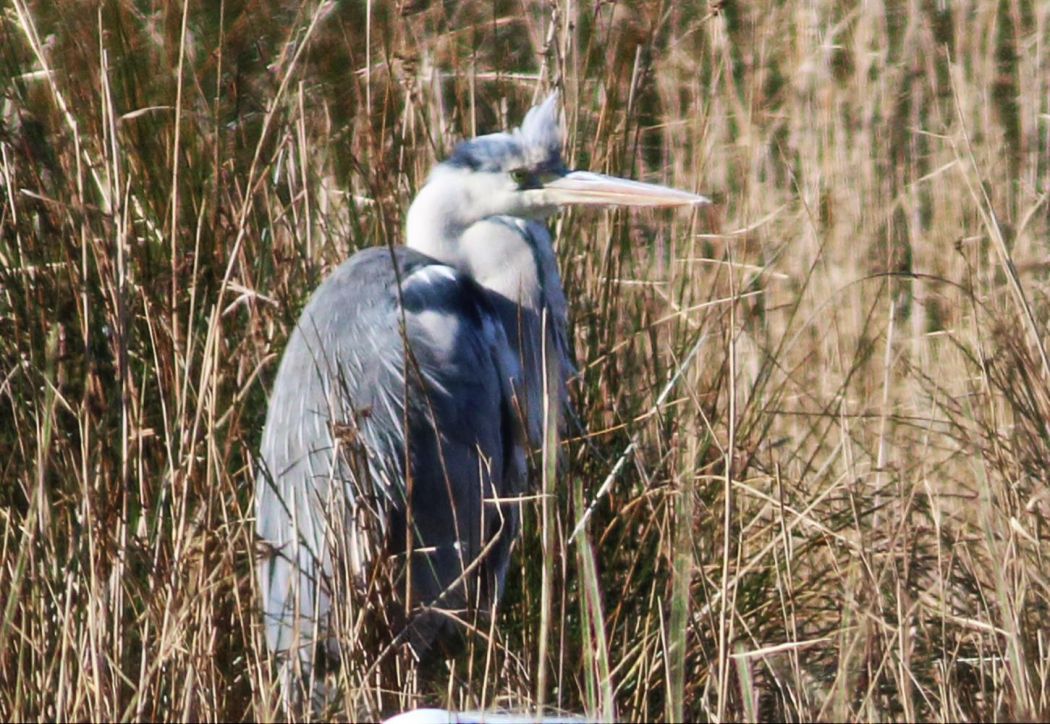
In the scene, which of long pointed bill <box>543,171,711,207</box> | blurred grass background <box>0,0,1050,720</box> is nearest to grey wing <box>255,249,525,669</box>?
blurred grass background <box>0,0,1050,720</box>

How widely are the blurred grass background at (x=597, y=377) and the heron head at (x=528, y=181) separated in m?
0.15

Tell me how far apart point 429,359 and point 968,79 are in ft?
8.71

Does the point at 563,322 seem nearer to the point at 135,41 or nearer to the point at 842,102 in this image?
the point at 135,41

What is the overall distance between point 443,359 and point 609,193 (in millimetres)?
464

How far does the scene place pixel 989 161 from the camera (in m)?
3.75

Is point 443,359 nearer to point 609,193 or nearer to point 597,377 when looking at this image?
point 597,377

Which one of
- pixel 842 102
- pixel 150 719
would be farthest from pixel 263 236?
pixel 842 102

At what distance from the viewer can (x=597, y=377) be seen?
3.26m

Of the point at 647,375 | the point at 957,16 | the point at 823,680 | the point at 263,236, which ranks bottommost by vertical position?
the point at 823,680

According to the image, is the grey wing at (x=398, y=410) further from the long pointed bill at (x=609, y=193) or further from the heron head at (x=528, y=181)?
the long pointed bill at (x=609, y=193)

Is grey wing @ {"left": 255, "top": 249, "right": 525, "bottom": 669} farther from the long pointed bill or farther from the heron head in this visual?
the long pointed bill

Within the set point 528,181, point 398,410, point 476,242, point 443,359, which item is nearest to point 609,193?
point 528,181

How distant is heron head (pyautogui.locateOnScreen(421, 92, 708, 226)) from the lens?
3.03m

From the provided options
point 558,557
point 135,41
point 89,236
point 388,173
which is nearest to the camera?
point 89,236
